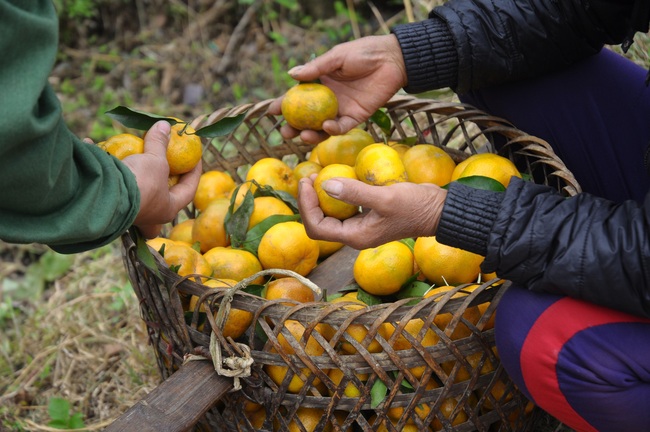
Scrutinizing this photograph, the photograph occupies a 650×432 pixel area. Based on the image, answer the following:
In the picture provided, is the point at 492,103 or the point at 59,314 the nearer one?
the point at 492,103

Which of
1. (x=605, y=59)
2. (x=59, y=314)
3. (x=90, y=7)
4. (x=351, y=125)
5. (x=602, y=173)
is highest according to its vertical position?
(x=605, y=59)

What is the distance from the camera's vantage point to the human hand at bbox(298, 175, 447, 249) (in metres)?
1.29

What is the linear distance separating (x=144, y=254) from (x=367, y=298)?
0.51 metres

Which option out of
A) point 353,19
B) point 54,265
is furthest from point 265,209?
point 353,19

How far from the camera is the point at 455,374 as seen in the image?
1.33 m

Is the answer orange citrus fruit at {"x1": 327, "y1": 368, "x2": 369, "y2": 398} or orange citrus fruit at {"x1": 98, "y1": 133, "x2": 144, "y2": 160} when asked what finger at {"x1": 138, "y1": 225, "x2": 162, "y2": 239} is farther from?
orange citrus fruit at {"x1": 327, "y1": 368, "x2": 369, "y2": 398}

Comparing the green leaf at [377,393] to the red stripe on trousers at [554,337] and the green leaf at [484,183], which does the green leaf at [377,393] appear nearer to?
the red stripe on trousers at [554,337]

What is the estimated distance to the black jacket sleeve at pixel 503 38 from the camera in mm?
1692

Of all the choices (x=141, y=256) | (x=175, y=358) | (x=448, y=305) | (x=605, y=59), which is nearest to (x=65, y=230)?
(x=141, y=256)

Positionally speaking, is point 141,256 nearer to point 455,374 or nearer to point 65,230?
point 65,230

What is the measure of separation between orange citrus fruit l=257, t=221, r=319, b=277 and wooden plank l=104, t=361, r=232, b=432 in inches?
13.7

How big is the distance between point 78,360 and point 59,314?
0.27m

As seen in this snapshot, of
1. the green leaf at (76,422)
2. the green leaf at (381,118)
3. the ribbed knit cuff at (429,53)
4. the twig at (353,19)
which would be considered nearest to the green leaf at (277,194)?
the green leaf at (381,118)

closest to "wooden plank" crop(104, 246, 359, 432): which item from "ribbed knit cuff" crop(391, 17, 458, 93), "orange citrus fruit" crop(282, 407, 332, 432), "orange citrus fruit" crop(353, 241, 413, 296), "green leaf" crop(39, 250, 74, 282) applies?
"orange citrus fruit" crop(282, 407, 332, 432)
